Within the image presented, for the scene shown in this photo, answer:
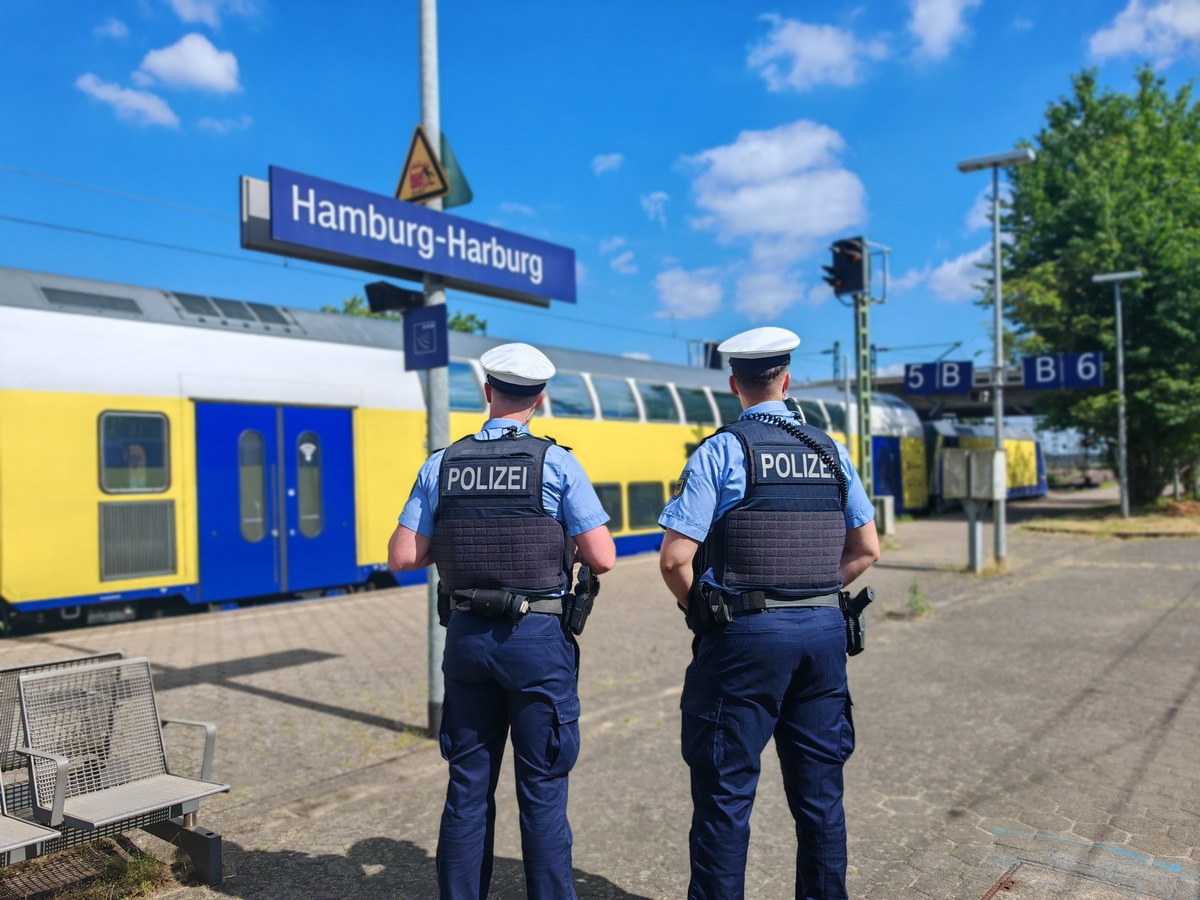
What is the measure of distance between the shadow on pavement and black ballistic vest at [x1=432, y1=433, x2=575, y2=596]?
1374mm

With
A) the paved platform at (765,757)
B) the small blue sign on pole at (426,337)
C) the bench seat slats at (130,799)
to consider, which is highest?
the small blue sign on pole at (426,337)

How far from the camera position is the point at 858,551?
3166 millimetres

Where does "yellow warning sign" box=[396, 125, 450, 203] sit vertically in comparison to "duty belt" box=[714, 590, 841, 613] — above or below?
above

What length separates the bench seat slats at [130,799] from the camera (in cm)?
320

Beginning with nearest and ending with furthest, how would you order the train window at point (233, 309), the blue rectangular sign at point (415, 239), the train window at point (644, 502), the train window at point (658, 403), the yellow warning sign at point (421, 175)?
the blue rectangular sign at point (415, 239) < the yellow warning sign at point (421, 175) < the train window at point (233, 309) < the train window at point (644, 502) < the train window at point (658, 403)

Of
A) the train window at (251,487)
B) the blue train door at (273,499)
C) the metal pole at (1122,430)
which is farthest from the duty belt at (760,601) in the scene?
the metal pole at (1122,430)

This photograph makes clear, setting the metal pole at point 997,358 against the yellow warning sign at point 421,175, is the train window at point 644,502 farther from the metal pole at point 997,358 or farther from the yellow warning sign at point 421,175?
the yellow warning sign at point 421,175

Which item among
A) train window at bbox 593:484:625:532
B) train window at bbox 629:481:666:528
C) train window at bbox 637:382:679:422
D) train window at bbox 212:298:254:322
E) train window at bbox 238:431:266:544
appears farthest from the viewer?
train window at bbox 637:382:679:422

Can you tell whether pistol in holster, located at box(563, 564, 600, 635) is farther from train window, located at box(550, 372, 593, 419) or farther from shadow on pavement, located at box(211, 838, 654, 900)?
train window, located at box(550, 372, 593, 419)

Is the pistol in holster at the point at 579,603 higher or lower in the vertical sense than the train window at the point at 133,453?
lower

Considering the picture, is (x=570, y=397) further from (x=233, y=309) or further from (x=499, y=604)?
(x=499, y=604)

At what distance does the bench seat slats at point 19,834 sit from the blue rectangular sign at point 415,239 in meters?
2.99

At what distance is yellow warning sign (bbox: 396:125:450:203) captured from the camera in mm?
5629

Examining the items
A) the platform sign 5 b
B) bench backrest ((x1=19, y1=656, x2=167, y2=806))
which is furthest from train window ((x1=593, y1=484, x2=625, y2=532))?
bench backrest ((x1=19, y1=656, x2=167, y2=806))
